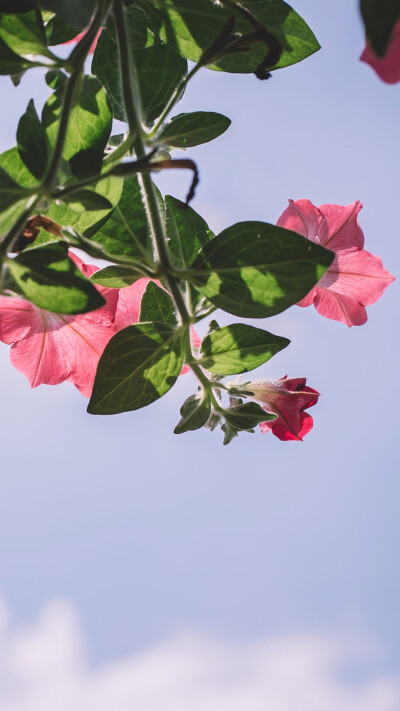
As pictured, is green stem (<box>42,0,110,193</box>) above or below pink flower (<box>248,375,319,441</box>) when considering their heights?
above

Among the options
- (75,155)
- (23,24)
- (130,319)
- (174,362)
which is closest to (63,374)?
(130,319)

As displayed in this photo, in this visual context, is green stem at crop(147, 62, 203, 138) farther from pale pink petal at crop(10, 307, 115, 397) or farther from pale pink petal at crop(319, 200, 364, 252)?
pale pink petal at crop(319, 200, 364, 252)

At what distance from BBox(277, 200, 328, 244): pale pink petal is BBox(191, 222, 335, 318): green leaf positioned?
1.22 feet

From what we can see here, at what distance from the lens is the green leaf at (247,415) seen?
0.94 meters

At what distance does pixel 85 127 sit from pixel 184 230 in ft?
0.66

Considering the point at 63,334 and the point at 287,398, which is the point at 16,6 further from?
Answer: the point at 287,398

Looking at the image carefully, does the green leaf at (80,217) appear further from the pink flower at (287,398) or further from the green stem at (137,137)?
the pink flower at (287,398)

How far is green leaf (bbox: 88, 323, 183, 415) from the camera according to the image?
84 centimetres

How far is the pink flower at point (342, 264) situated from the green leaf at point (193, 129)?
0.80ft

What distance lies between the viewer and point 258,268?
0.73 metres

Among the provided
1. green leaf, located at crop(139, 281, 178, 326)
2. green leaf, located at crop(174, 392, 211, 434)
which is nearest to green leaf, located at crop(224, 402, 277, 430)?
green leaf, located at crop(174, 392, 211, 434)

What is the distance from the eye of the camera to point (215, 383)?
37.4 inches

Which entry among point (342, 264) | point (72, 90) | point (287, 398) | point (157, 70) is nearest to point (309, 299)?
point (342, 264)

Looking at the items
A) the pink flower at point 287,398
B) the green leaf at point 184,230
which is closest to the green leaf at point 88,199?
the green leaf at point 184,230
